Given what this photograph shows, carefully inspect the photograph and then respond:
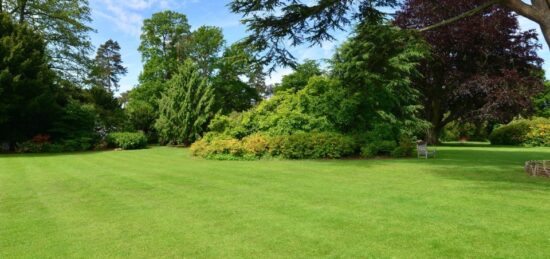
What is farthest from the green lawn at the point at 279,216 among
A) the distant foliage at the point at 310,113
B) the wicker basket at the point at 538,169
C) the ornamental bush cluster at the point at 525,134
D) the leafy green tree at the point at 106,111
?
the ornamental bush cluster at the point at 525,134

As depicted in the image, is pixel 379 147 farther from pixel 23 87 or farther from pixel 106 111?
pixel 106 111

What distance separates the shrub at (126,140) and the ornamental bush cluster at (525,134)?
2329 cm

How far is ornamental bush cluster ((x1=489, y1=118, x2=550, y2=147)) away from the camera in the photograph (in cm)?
2544

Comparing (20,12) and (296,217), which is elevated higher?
(20,12)

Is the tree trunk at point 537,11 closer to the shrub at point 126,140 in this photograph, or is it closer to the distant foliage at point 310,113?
the distant foliage at point 310,113

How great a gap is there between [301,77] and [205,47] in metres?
11.9

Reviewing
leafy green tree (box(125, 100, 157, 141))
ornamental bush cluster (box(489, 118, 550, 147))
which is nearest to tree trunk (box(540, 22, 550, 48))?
ornamental bush cluster (box(489, 118, 550, 147))

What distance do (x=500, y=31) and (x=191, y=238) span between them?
943 inches

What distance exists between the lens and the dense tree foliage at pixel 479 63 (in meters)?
22.0

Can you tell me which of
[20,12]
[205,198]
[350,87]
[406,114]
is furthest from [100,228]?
[20,12]

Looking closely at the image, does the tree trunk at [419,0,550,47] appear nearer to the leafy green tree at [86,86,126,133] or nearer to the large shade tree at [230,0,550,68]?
the large shade tree at [230,0,550,68]

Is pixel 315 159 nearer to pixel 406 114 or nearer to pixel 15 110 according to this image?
pixel 406 114

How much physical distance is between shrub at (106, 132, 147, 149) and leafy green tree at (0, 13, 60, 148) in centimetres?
341

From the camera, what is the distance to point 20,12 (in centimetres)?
2703
